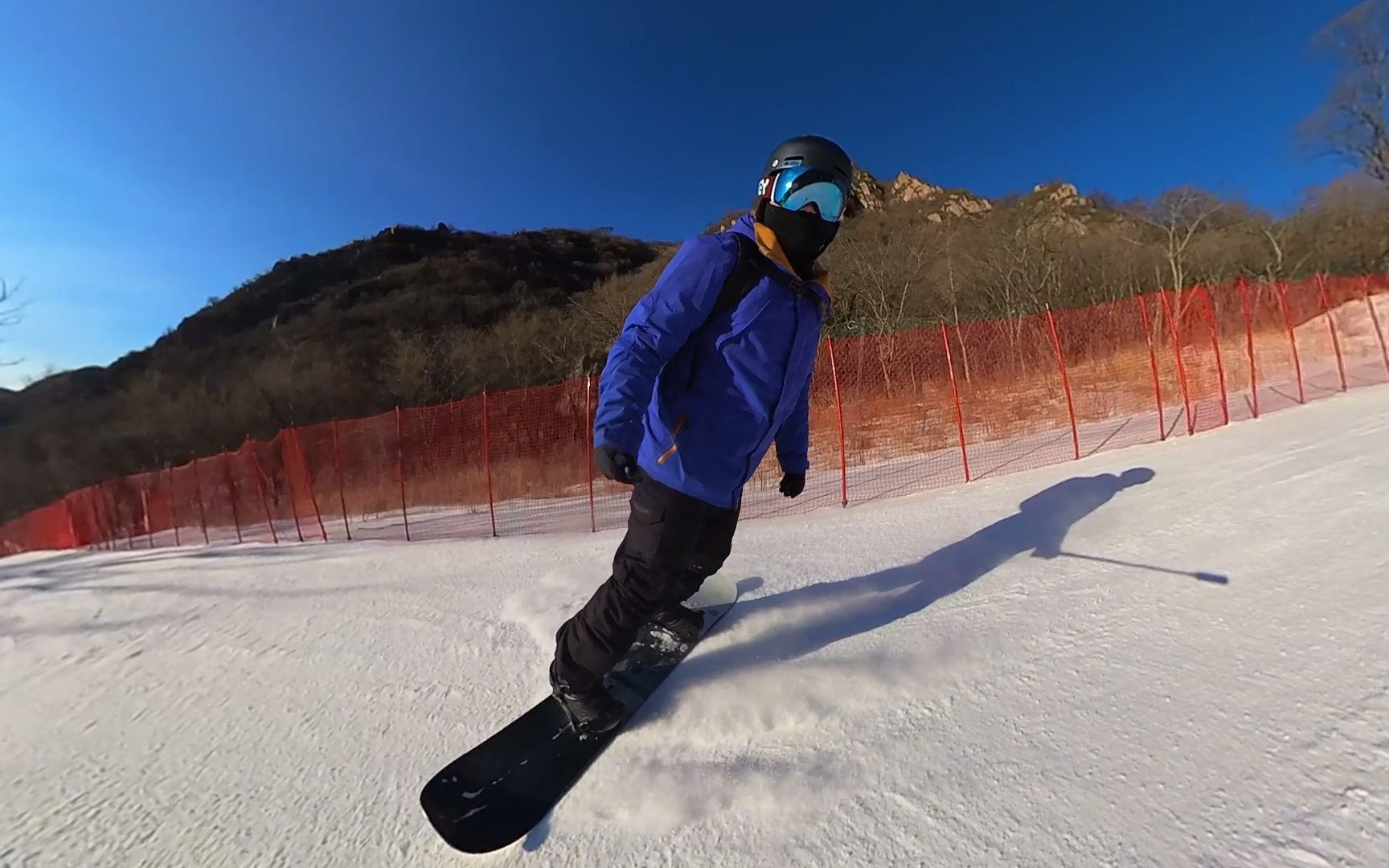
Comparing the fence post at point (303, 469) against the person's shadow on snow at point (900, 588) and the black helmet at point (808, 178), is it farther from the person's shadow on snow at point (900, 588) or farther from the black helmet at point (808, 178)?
the black helmet at point (808, 178)

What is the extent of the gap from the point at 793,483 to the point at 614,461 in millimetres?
1226

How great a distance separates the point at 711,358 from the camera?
6.20 ft

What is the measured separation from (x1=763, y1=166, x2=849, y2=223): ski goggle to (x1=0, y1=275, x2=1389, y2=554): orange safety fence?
723 centimetres

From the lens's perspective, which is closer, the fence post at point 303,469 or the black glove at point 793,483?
the black glove at point 793,483

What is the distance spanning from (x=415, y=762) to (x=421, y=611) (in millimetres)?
1330

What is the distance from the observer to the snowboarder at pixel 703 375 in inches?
72.1

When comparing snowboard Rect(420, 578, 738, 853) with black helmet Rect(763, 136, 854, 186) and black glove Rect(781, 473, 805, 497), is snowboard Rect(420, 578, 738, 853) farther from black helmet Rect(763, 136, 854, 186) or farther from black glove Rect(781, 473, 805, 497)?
black helmet Rect(763, 136, 854, 186)

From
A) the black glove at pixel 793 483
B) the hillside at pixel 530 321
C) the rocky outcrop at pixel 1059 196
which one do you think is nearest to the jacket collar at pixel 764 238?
the black glove at pixel 793 483

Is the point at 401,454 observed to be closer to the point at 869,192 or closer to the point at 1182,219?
the point at 1182,219

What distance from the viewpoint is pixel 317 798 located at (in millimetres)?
1629

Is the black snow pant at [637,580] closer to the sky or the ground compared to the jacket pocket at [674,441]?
closer to the ground

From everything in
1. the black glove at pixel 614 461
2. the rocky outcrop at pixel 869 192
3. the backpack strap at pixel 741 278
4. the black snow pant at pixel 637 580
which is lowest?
the black snow pant at pixel 637 580

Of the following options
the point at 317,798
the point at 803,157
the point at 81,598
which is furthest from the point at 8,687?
the point at 803,157

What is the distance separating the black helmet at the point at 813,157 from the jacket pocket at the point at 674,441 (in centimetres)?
82
